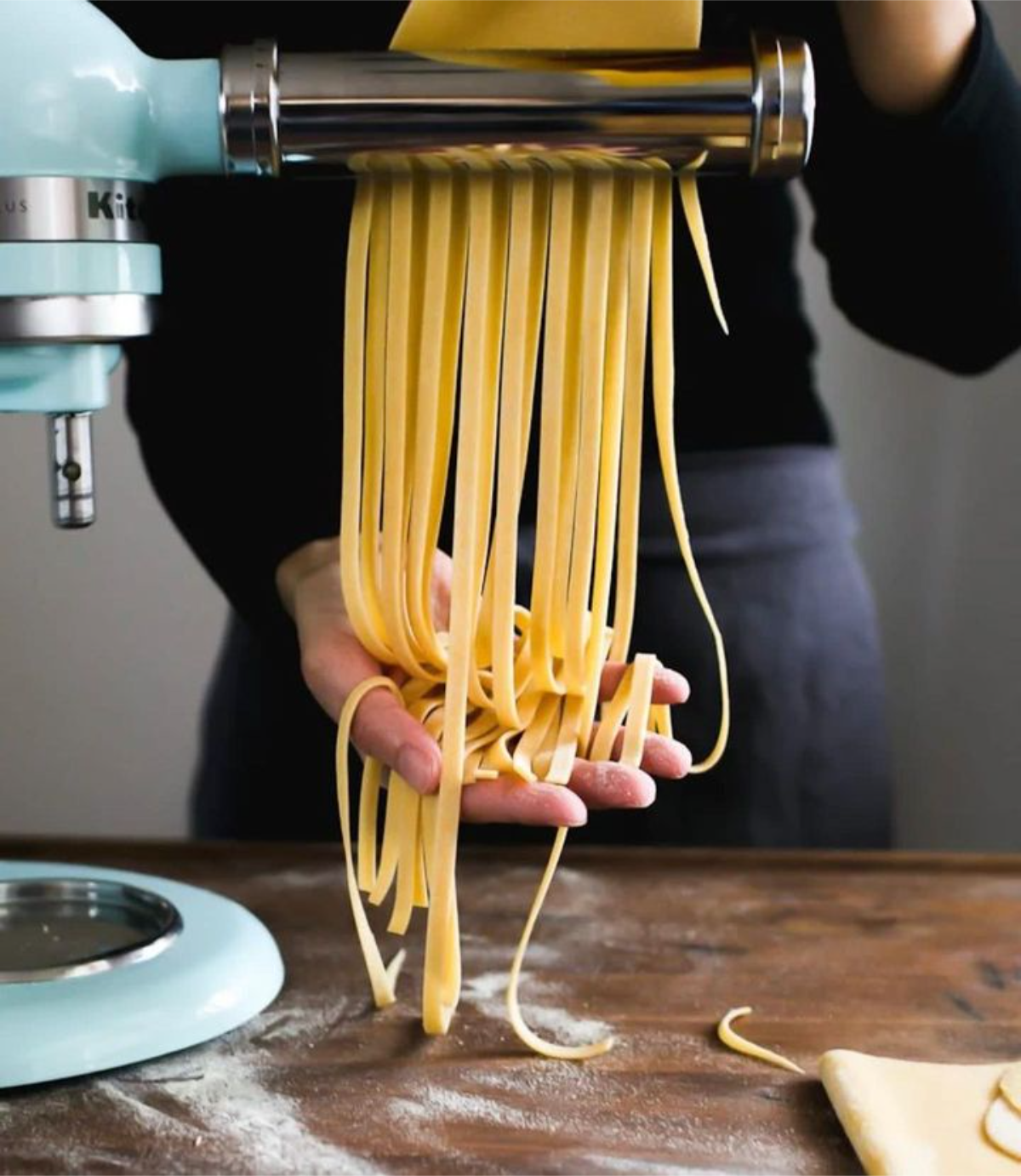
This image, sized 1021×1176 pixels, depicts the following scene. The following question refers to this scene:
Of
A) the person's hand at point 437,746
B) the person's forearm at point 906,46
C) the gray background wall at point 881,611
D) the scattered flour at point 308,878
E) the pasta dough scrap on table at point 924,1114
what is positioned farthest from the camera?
the gray background wall at point 881,611

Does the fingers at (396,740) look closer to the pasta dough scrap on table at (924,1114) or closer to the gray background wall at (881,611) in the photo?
the pasta dough scrap on table at (924,1114)

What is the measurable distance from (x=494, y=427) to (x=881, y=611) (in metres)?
0.62

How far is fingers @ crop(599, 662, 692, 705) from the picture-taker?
816mm

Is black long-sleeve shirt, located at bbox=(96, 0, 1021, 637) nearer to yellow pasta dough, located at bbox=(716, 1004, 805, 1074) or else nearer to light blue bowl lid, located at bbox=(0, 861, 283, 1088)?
light blue bowl lid, located at bbox=(0, 861, 283, 1088)

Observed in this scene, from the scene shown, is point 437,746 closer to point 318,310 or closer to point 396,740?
point 396,740

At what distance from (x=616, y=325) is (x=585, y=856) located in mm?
404

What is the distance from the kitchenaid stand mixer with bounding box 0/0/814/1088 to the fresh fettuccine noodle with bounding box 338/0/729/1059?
0.03 m

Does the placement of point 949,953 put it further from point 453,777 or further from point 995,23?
point 995,23

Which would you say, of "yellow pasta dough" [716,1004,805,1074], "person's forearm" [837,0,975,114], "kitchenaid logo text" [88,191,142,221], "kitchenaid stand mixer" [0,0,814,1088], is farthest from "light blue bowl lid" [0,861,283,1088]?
"person's forearm" [837,0,975,114]

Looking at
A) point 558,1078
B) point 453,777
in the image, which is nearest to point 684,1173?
point 558,1078

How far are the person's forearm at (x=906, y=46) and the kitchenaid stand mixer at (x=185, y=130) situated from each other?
0.19 m

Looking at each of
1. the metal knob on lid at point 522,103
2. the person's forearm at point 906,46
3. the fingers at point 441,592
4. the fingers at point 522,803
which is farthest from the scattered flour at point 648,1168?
the person's forearm at point 906,46

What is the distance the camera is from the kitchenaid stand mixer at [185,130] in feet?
2.15

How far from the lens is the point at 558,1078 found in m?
0.73
